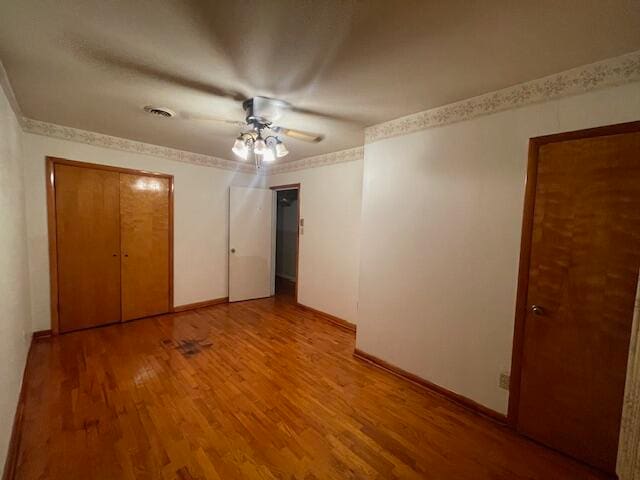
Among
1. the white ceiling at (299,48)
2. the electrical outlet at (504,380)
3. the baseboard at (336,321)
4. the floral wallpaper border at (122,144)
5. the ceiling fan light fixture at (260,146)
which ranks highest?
the white ceiling at (299,48)

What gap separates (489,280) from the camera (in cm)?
194

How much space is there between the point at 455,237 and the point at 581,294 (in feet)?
2.55

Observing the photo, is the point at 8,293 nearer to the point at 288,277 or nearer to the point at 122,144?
the point at 122,144

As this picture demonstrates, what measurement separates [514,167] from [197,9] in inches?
79.0

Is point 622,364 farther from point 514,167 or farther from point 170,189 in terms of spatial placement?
point 170,189

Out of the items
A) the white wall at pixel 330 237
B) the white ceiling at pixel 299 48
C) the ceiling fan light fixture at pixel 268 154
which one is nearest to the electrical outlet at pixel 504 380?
the white wall at pixel 330 237

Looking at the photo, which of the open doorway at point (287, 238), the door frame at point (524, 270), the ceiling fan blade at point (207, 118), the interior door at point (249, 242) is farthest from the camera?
the open doorway at point (287, 238)

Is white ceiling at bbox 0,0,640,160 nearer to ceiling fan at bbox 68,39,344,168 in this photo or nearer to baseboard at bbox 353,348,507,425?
ceiling fan at bbox 68,39,344,168

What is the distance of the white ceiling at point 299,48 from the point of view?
1.17 metres

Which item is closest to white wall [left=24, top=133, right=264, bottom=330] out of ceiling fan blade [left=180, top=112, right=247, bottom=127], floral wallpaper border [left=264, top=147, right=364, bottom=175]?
floral wallpaper border [left=264, top=147, right=364, bottom=175]

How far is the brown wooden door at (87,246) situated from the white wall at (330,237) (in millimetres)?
2401

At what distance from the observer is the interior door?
4352 mm

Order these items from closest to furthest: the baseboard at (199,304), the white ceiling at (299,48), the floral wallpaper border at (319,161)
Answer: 1. the white ceiling at (299,48)
2. the floral wallpaper border at (319,161)
3. the baseboard at (199,304)

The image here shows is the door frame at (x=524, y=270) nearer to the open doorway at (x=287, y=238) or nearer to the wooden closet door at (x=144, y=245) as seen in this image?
the wooden closet door at (x=144, y=245)
